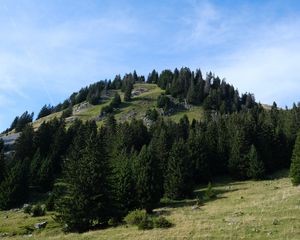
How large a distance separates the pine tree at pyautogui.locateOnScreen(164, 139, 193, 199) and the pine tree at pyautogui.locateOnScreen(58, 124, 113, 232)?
1670cm

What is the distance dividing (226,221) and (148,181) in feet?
76.0

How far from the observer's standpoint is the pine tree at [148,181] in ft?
197

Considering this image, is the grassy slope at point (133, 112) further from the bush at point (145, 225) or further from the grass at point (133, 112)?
the bush at point (145, 225)

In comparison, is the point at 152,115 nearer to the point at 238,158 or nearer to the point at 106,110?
the point at 106,110

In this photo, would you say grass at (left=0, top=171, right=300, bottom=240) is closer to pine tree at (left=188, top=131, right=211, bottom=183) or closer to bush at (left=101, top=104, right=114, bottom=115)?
pine tree at (left=188, top=131, right=211, bottom=183)

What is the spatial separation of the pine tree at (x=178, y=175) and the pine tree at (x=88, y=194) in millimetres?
16704

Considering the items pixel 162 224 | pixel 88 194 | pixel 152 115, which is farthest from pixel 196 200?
pixel 152 115

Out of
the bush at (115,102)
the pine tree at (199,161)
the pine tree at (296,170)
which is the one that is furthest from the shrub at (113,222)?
the bush at (115,102)

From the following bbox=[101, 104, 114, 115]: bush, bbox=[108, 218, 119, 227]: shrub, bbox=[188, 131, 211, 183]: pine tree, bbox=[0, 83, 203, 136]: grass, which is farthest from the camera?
bbox=[101, 104, 114, 115]: bush

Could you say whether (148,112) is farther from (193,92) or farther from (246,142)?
(246,142)

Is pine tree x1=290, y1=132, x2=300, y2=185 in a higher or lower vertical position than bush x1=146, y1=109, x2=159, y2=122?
lower

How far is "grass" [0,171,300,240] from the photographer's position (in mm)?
34969

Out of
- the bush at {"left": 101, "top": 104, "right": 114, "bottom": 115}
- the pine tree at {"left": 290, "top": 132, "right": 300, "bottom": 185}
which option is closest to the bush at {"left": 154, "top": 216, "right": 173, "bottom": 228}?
the pine tree at {"left": 290, "top": 132, "right": 300, "bottom": 185}

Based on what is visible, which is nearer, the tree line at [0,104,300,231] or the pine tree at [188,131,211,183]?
the tree line at [0,104,300,231]
